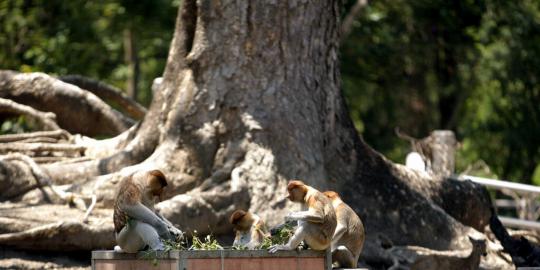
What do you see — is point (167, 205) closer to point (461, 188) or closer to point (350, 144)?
point (350, 144)

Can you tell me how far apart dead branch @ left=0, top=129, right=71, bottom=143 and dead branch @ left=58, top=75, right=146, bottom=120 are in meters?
1.98

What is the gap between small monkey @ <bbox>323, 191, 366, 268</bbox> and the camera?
446 inches

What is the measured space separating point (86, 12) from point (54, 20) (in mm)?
1051

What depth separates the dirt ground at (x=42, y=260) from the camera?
12195 millimetres

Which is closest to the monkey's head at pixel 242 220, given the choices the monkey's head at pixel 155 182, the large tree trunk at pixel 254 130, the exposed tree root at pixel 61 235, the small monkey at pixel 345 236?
the small monkey at pixel 345 236

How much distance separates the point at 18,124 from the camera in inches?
663

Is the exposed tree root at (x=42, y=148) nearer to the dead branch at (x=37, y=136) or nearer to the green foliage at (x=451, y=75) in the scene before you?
the dead branch at (x=37, y=136)

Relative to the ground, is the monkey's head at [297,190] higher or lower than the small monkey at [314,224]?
higher

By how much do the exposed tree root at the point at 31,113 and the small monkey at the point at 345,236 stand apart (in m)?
5.57

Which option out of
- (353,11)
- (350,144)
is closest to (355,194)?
(350,144)

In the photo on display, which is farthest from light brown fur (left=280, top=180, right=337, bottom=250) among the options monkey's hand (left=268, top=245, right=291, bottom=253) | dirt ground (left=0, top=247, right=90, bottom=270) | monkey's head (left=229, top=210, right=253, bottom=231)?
dirt ground (left=0, top=247, right=90, bottom=270)

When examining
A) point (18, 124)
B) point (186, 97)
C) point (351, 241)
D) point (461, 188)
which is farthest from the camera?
point (18, 124)

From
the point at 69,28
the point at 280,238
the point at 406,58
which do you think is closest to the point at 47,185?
the point at 280,238

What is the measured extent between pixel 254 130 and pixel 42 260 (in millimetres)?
2623
